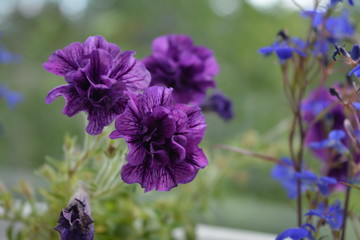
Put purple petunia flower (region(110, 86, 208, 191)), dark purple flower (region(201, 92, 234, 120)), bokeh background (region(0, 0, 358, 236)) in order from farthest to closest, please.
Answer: bokeh background (region(0, 0, 358, 236))
dark purple flower (region(201, 92, 234, 120))
purple petunia flower (region(110, 86, 208, 191))

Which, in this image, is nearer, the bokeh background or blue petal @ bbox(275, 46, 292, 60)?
blue petal @ bbox(275, 46, 292, 60)

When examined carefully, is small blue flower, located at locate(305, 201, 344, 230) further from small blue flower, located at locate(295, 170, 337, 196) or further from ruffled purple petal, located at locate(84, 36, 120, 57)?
ruffled purple petal, located at locate(84, 36, 120, 57)

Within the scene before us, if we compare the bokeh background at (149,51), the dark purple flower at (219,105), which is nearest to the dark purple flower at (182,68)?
the dark purple flower at (219,105)

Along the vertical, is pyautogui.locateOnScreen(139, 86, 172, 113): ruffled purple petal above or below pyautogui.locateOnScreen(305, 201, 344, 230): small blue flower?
above

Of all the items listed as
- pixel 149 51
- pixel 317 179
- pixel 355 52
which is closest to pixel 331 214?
pixel 317 179

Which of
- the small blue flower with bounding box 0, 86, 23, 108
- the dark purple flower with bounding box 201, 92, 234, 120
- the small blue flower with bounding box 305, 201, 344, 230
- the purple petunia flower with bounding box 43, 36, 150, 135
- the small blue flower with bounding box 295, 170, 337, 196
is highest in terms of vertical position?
the small blue flower with bounding box 0, 86, 23, 108

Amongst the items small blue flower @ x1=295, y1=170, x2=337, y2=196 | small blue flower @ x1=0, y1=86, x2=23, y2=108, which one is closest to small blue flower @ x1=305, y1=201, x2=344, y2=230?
small blue flower @ x1=295, y1=170, x2=337, y2=196

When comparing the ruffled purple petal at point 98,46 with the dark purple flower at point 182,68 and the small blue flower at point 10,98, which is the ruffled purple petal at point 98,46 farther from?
the small blue flower at point 10,98

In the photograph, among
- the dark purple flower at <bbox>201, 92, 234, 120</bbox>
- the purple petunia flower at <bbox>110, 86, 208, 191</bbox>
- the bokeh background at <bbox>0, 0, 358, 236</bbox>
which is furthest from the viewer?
the bokeh background at <bbox>0, 0, 358, 236</bbox>
